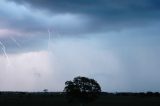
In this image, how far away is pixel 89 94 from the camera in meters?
64.7

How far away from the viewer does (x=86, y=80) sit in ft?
212

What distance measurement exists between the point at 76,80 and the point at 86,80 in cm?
161

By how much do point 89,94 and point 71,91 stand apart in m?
2.94

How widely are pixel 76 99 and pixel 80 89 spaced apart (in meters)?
2.99

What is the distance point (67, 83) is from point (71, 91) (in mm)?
1471

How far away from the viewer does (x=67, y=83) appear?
65125mm

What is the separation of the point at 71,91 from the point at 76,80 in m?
1.97

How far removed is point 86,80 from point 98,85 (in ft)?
7.63

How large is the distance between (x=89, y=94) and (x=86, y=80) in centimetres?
232

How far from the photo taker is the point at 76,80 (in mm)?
64562

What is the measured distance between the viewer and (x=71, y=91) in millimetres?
64750

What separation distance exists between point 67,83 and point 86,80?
3.17 m

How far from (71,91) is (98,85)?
14.9 feet

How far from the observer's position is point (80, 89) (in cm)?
6412
